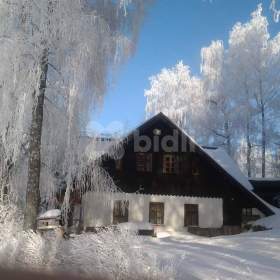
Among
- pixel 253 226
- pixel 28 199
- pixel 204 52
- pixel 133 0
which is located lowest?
pixel 253 226

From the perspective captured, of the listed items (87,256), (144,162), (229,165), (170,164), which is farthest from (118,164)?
(87,256)

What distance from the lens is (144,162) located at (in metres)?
22.0

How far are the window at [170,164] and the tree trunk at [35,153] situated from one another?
44.9 ft

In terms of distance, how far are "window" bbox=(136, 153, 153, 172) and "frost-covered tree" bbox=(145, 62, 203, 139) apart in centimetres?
1232

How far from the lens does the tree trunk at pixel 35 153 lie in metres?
8.62

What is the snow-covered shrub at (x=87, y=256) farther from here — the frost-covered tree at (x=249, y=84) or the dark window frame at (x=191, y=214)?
the frost-covered tree at (x=249, y=84)

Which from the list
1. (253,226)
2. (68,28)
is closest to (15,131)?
(68,28)

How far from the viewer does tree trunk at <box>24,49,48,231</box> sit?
8617 millimetres

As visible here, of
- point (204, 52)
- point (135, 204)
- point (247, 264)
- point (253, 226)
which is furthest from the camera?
point (204, 52)

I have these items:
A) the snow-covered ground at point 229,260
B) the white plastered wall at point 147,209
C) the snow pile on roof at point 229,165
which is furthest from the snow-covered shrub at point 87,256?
the snow pile on roof at point 229,165

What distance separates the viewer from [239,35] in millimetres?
33062

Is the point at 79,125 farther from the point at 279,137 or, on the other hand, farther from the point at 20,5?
the point at 279,137

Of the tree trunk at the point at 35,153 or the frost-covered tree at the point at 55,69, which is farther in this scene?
the tree trunk at the point at 35,153

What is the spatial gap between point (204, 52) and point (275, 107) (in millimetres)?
8573
